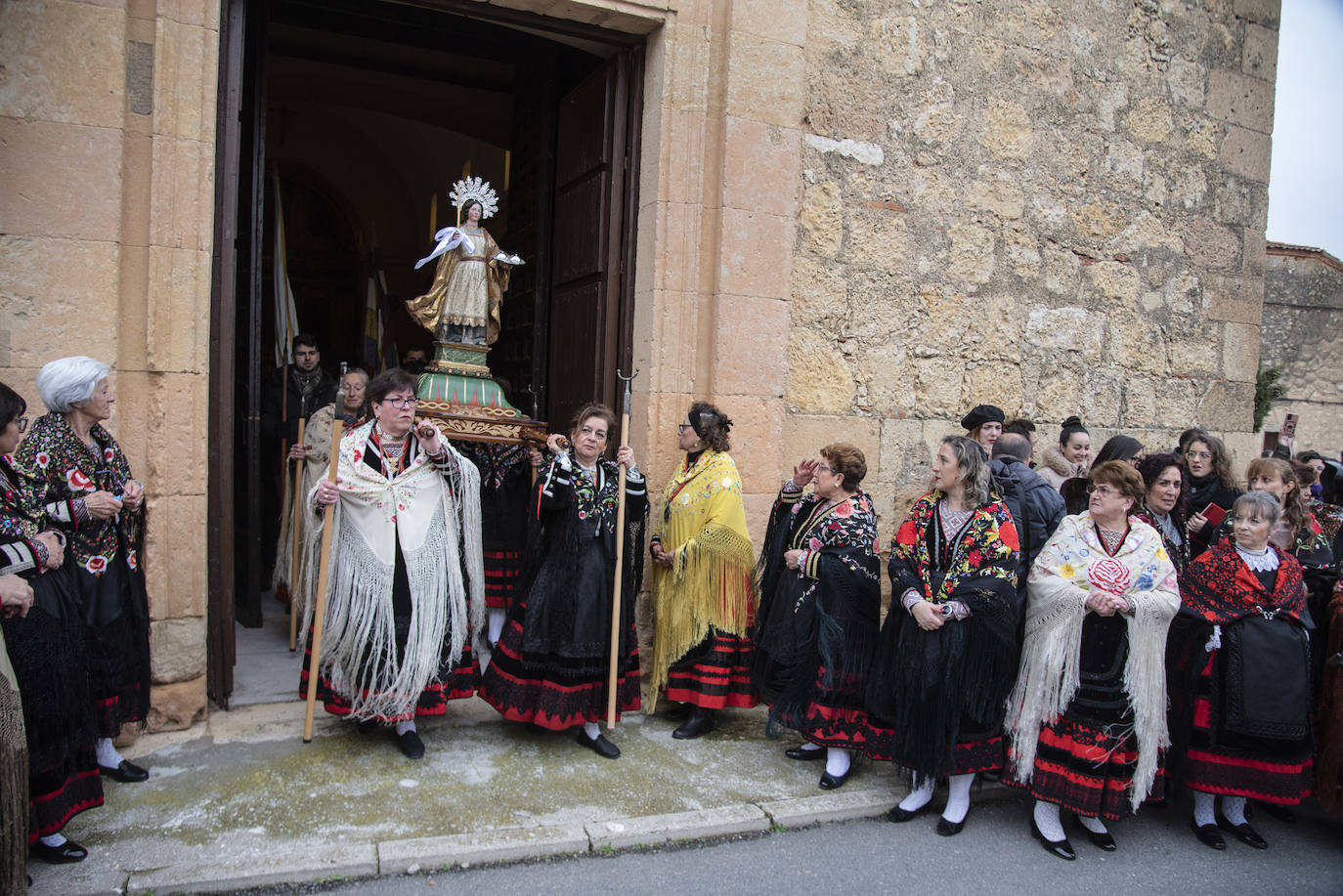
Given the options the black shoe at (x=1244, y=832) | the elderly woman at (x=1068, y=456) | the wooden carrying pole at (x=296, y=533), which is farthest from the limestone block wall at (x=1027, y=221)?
the wooden carrying pole at (x=296, y=533)

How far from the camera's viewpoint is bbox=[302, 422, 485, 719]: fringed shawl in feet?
12.9

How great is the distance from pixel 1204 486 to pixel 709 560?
257 centimetres

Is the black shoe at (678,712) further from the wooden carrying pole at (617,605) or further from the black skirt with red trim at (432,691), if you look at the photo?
the black skirt with red trim at (432,691)

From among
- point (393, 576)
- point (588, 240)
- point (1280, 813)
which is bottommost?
→ point (1280, 813)

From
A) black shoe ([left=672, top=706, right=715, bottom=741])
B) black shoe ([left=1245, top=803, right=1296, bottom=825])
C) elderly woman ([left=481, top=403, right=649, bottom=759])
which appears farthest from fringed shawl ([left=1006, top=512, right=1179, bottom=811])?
elderly woman ([left=481, top=403, right=649, bottom=759])

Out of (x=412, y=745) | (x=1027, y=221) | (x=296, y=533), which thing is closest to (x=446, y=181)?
(x=296, y=533)

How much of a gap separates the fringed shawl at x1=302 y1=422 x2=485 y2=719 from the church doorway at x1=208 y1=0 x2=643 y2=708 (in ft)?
2.74

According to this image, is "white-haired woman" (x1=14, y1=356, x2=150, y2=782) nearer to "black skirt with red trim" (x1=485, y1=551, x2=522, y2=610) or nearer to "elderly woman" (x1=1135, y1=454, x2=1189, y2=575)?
"black skirt with red trim" (x1=485, y1=551, x2=522, y2=610)

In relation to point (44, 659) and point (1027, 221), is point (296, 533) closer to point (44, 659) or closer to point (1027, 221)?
point (44, 659)

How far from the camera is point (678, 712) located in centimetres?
476

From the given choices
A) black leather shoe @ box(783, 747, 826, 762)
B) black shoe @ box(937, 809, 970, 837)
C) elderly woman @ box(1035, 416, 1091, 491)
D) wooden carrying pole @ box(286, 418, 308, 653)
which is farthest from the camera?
elderly woman @ box(1035, 416, 1091, 491)

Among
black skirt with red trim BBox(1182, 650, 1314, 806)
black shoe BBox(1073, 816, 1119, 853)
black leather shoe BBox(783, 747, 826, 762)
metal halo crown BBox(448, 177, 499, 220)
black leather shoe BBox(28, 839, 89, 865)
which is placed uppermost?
metal halo crown BBox(448, 177, 499, 220)

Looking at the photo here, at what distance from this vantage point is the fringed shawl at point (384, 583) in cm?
393

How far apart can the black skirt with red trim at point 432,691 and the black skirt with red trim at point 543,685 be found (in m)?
0.16
